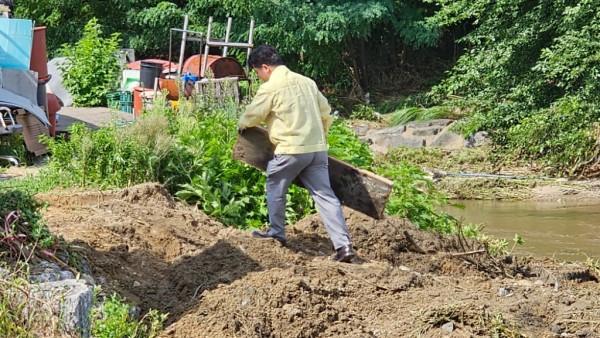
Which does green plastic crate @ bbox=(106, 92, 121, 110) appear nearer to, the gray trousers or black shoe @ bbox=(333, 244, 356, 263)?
the gray trousers

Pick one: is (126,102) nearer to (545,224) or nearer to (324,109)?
(545,224)

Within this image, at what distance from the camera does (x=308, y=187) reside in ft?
27.4

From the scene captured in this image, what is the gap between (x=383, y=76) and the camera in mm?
27328

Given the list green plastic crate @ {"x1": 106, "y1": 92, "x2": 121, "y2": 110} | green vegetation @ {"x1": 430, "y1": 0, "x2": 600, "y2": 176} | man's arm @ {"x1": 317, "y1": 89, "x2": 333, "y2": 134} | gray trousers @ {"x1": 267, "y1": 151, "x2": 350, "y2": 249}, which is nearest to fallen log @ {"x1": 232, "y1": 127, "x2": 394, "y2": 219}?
gray trousers @ {"x1": 267, "y1": 151, "x2": 350, "y2": 249}

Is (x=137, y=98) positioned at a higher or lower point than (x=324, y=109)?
lower

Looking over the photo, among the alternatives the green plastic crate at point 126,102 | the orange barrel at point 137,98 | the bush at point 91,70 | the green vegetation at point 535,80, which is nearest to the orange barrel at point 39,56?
the orange barrel at point 137,98

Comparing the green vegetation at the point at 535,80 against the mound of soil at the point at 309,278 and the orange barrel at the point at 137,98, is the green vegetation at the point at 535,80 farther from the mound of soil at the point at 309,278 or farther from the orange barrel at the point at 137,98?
the mound of soil at the point at 309,278

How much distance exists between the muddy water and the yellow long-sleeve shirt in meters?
3.93

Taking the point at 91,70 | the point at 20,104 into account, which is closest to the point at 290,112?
the point at 20,104

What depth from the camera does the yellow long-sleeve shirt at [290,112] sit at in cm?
812

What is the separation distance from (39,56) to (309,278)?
996 cm

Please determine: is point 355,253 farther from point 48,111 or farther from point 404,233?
point 48,111

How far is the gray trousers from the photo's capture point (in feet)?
26.8

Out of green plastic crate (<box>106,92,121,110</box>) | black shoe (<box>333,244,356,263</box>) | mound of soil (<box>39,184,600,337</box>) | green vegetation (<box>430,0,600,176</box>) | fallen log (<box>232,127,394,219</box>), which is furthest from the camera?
green plastic crate (<box>106,92,121,110</box>)
